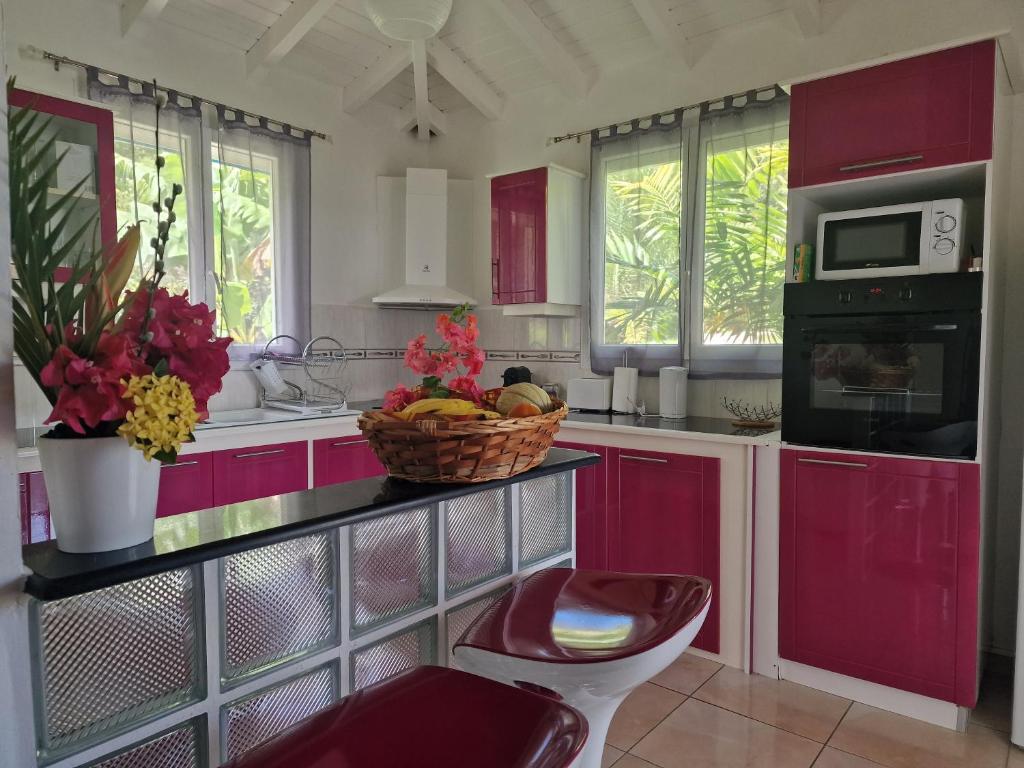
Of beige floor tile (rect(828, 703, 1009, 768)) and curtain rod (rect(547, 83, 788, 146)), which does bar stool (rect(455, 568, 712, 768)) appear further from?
curtain rod (rect(547, 83, 788, 146))

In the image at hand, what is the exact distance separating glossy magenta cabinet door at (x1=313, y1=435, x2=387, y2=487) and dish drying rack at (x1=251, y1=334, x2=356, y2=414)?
0.17 m

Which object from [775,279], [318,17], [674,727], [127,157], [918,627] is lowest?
[674,727]

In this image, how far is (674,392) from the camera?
10.3 ft

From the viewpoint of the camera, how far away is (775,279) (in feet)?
9.75

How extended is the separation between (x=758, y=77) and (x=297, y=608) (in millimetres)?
3010

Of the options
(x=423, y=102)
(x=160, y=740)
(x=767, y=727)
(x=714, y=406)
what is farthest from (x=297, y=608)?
(x=423, y=102)

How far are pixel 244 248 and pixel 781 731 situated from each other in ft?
10.4

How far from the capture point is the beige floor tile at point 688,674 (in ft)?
8.30

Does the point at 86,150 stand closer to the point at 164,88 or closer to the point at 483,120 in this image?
the point at 164,88

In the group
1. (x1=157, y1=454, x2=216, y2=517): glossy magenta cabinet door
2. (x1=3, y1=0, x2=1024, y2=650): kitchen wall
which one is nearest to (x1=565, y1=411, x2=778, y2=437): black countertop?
(x1=3, y1=0, x2=1024, y2=650): kitchen wall

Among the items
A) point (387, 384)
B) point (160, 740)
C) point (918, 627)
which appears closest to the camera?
point (160, 740)

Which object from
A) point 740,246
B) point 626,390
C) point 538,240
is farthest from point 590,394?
point 740,246

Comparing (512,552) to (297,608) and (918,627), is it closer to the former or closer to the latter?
(297,608)

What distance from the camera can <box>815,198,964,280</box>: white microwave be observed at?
2.16 m
